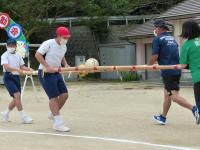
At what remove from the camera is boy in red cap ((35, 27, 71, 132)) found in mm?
9289

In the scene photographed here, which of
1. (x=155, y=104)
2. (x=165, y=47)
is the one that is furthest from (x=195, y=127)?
(x=155, y=104)

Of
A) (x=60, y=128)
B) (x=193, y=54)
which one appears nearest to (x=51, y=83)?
(x=60, y=128)

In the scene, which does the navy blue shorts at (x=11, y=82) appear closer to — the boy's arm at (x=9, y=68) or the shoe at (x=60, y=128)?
the boy's arm at (x=9, y=68)

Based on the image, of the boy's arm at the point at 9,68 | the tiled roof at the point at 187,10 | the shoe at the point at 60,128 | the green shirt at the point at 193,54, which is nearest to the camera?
the green shirt at the point at 193,54

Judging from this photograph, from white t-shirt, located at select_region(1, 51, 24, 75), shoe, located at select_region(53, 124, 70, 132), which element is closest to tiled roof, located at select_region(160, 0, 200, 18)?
→ white t-shirt, located at select_region(1, 51, 24, 75)

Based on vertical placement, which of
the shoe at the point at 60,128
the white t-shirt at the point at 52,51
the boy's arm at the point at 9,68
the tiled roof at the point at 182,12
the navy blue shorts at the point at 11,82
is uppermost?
the tiled roof at the point at 182,12

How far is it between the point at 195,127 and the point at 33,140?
9.98ft

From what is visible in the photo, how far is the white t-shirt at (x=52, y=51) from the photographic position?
30.7 ft

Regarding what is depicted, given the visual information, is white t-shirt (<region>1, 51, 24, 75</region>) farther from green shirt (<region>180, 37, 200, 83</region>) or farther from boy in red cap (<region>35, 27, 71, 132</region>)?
green shirt (<region>180, 37, 200, 83</region>)

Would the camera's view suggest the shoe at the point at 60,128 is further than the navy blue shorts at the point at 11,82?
No

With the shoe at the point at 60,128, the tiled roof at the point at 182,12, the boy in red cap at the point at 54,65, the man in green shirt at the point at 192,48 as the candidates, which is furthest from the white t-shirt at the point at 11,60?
the tiled roof at the point at 182,12

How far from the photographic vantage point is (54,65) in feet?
31.1

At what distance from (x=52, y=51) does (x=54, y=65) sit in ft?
0.87

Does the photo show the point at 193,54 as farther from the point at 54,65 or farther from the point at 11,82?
the point at 11,82
